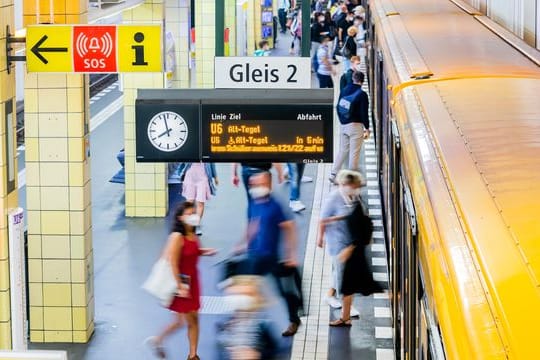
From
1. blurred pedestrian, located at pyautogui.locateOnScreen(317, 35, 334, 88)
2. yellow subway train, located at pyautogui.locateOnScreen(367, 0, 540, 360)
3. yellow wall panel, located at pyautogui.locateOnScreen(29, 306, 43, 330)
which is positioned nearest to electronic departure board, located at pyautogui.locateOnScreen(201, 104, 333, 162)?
yellow wall panel, located at pyautogui.locateOnScreen(29, 306, 43, 330)

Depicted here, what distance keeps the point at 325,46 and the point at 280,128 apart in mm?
13450

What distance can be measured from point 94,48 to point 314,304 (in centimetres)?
401

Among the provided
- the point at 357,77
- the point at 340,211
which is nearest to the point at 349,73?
the point at 357,77

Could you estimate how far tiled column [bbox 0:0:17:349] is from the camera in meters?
8.96

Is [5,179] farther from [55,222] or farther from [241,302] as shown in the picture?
[241,302]

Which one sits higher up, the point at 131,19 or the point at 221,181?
the point at 131,19

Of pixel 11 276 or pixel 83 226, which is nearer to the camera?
pixel 11 276

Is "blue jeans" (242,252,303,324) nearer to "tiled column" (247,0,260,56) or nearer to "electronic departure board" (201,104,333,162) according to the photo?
"electronic departure board" (201,104,333,162)

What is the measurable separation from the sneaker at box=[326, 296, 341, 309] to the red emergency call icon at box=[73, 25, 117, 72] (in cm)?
374

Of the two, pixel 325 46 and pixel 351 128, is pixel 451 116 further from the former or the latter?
pixel 325 46

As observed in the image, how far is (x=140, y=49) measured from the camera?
9680 millimetres

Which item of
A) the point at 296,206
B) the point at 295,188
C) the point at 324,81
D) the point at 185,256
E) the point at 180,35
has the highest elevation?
the point at 180,35

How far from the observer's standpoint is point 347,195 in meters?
10.5

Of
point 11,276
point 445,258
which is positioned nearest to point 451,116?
point 445,258
